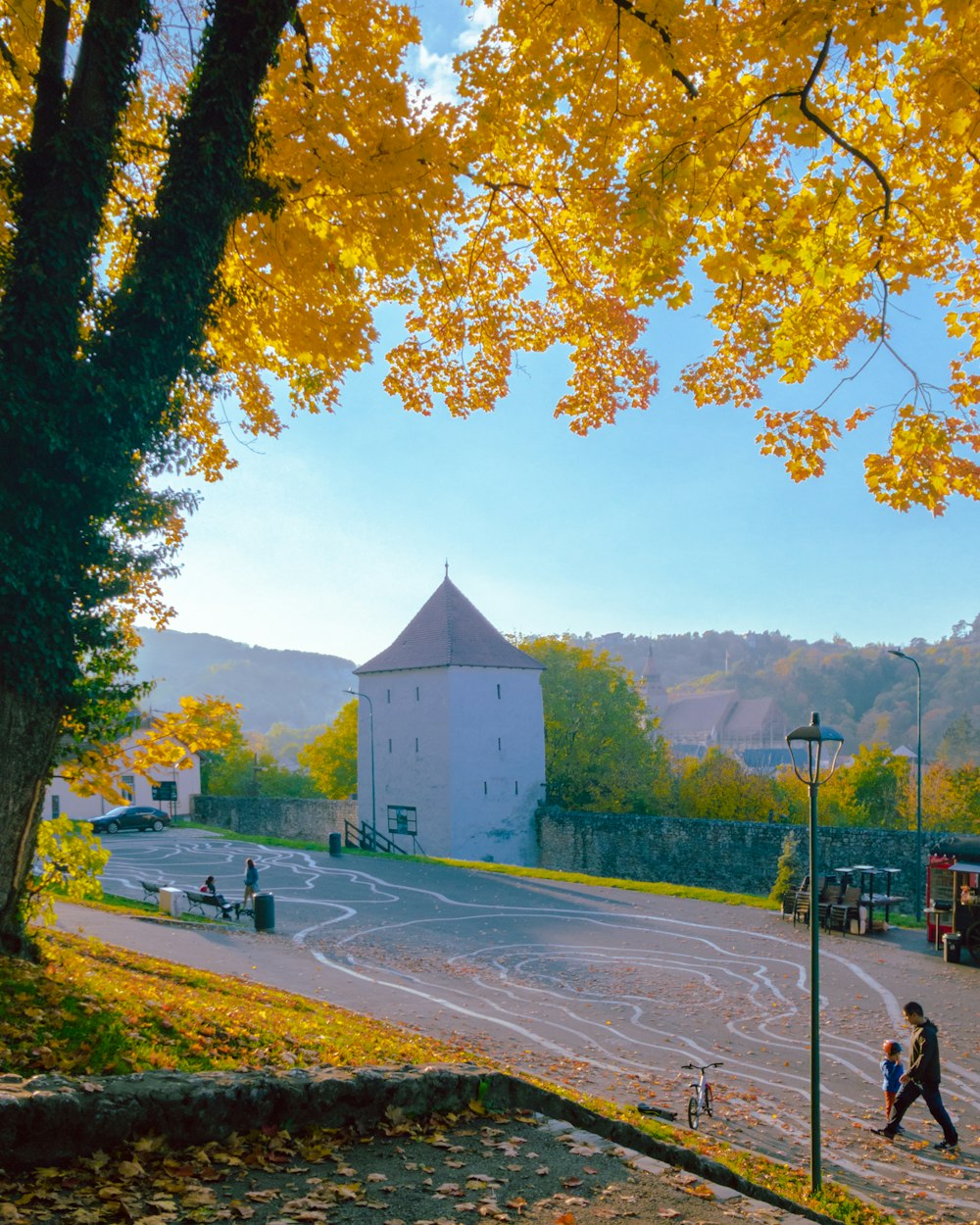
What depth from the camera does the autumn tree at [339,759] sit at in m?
65.8

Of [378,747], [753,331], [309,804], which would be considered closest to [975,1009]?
[753,331]

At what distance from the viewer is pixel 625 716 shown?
58.8 metres

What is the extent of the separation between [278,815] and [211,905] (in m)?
30.7

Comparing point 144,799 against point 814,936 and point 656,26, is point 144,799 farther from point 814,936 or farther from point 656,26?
point 656,26

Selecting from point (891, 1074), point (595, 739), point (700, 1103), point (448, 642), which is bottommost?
point (700, 1103)

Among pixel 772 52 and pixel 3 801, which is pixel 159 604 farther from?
pixel 772 52

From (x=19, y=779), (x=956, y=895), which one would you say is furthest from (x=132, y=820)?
(x=19, y=779)

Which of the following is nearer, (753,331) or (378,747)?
(753,331)

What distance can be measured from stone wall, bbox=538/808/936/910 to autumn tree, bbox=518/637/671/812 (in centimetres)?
1060

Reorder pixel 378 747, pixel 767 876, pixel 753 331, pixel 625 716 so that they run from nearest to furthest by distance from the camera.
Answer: pixel 753 331, pixel 767 876, pixel 378 747, pixel 625 716

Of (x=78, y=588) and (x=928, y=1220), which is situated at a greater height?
(x=78, y=588)

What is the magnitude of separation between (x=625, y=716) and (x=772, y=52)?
54446 mm

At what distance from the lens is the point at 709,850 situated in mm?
32844

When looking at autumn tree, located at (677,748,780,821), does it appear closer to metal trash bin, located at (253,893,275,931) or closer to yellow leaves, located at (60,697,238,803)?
metal trash bin, located at (253,893,275,931)
